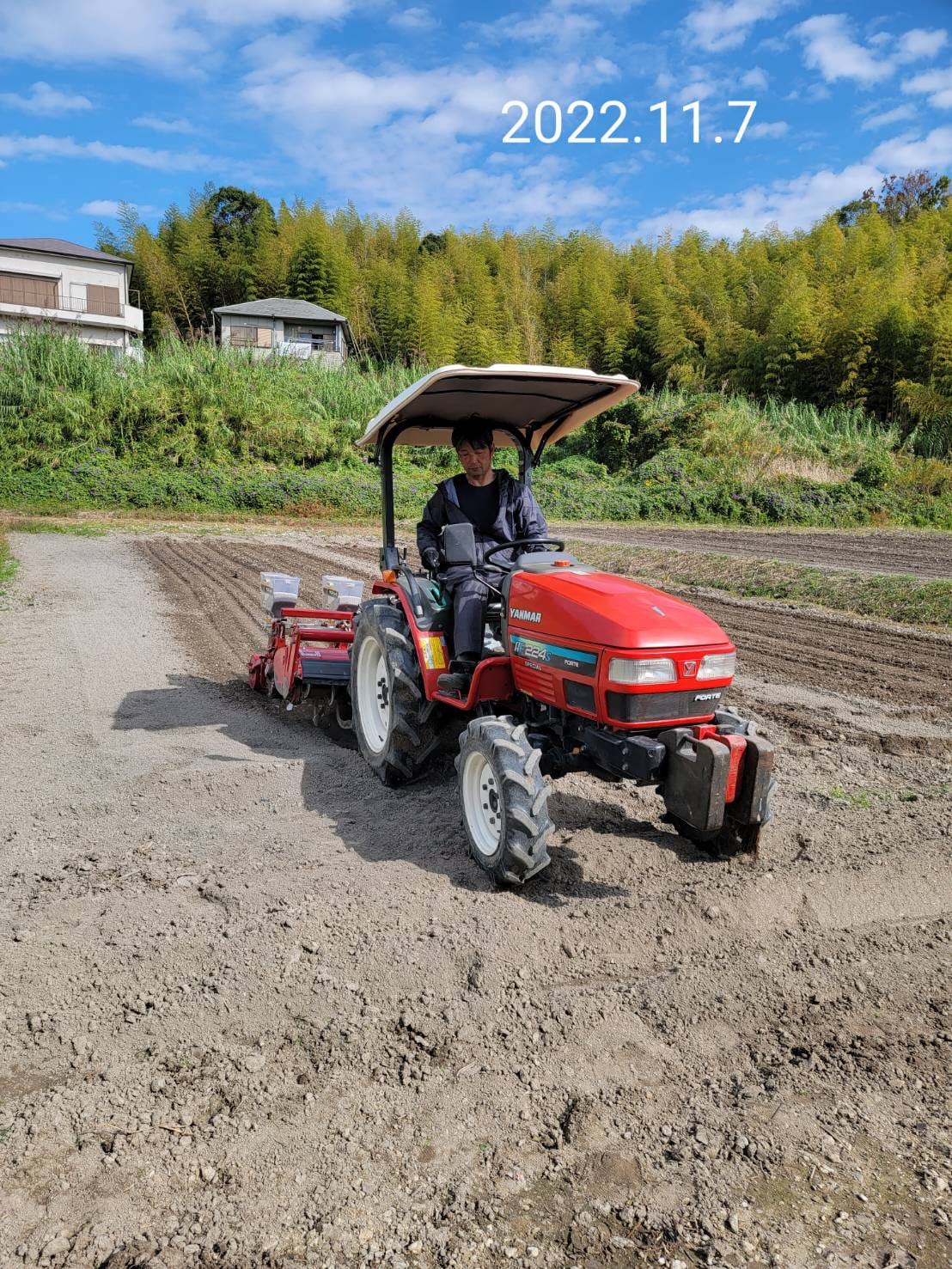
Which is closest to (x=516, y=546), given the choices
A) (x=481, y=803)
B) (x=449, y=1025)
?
(x=481, y=803)

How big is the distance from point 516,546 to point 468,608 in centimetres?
36

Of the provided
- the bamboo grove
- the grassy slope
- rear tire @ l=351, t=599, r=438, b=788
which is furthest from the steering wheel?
the bamboo grove

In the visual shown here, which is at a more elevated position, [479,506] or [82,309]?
[82,309]

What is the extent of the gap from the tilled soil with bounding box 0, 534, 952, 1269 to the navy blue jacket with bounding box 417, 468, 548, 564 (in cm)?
120

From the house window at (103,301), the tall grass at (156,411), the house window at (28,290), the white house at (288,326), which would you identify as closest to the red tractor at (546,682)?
the tall grass at (156,411)

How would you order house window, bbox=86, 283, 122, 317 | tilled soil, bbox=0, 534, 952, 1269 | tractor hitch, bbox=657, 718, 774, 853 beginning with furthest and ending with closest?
1. house window, bbox=86, 283, 122, 317
2. tractor hitch, bbox=657, 718, 774, 853
3. tilled soil, bbox=0, 534, 952, 1269

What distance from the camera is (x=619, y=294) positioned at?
3388 cm

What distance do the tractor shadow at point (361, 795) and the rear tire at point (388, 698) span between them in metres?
0.13

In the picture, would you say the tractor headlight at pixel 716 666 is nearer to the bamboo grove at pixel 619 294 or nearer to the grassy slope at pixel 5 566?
the grassy slope at pixel 5 566

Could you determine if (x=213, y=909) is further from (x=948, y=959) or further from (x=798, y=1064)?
(x=948, y=959)

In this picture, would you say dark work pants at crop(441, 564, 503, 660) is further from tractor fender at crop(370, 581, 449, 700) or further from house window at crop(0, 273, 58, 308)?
house window at crop(0, 273, 58, 308)

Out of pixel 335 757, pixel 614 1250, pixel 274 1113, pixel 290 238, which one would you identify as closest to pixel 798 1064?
pixel 614 1250

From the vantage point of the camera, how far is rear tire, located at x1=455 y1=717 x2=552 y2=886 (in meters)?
3.21

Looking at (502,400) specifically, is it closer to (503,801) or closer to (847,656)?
(503,801)
